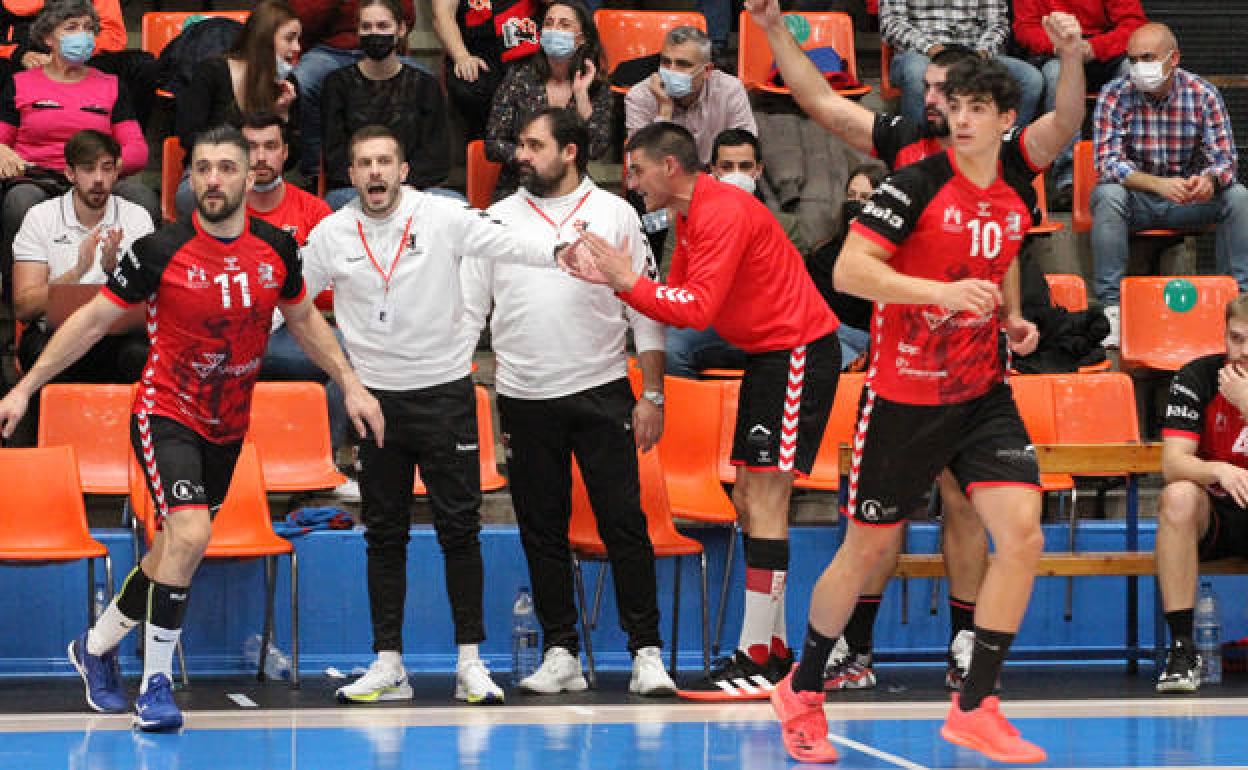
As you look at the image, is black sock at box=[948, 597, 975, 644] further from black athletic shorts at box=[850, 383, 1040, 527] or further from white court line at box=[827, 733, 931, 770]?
black athletic shorts at box=[850, 383, 1040, 527]

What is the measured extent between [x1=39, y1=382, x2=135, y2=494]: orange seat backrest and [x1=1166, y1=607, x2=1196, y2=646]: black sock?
430cm

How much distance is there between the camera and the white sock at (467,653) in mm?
6965

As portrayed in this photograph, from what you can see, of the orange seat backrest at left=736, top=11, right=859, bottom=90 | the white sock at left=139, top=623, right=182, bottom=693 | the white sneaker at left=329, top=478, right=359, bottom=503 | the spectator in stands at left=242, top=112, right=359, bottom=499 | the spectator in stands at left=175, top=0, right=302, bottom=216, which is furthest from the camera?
the orange seat backrest at left=736, top=11, right=859, bottom=90

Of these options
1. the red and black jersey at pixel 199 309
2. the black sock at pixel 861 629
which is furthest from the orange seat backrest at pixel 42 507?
the black sock at pixel 861 629

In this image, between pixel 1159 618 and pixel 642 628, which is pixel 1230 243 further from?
pixel 642 628

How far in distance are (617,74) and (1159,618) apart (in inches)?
172

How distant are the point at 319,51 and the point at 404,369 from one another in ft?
11.6

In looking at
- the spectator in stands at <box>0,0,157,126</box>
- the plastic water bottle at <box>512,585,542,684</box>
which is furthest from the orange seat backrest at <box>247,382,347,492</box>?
the spectator in stands at <box>0,0,157,126</box>

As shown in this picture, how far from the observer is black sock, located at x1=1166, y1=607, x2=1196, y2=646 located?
23.6 feet

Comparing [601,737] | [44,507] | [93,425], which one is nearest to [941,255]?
[601,737]

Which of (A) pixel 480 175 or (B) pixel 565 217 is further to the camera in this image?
(A) pixel 480 175

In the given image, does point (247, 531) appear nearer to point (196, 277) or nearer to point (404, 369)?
point (404, 369)

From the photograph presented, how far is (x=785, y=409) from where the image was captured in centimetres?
695

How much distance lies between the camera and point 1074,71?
19.5 feet
